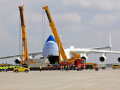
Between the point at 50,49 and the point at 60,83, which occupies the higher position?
the point at 50,49

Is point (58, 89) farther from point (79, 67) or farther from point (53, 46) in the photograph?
point (53, 46)

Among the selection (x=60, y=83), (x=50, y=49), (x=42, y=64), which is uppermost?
(x=50, y=49)

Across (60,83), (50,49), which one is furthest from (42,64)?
(60,83)

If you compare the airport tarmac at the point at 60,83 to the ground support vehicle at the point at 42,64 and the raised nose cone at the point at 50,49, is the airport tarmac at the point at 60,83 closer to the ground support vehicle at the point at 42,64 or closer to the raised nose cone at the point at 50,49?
the ground support vehicle at the point at 42,64

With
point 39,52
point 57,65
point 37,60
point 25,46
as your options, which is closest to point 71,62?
point 57,65

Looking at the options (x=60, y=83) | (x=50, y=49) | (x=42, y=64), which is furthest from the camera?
(x=50, y=49)

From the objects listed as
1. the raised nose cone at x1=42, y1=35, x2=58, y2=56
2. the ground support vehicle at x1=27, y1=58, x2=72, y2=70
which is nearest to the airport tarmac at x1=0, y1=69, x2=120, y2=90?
the ground support vehicle at x1=27, y1=58, x2=72, y2=70

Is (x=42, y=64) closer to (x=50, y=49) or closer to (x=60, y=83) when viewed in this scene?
(x=50, y=49)

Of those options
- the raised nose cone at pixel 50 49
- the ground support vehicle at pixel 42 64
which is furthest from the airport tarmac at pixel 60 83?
the raised nose cone at pixel 50 49

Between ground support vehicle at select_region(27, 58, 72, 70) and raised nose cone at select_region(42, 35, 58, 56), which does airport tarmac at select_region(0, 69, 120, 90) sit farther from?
raised nose cone at select_region(42, 35, 58, 56)

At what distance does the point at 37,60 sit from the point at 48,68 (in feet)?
12.0

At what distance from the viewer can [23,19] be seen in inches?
2544

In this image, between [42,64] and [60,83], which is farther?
[42,64]

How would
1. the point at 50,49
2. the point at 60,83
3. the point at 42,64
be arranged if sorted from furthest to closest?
the point at 50,49 < the point at 42,64 < the point at 60,83
